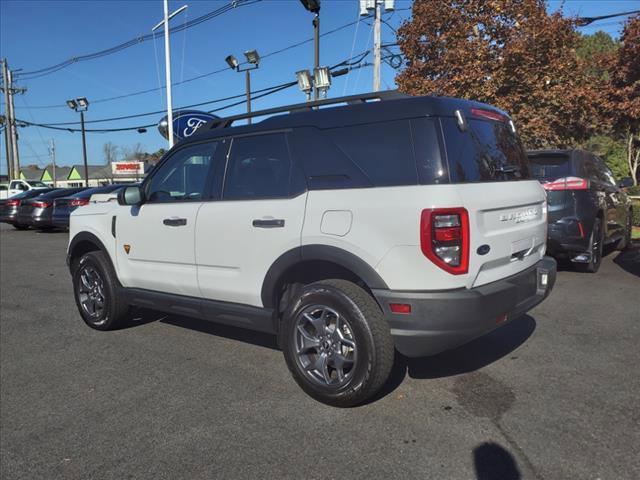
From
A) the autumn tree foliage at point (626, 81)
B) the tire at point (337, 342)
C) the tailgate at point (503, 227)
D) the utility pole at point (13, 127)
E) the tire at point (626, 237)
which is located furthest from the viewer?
the utility pole at point (13, 127)

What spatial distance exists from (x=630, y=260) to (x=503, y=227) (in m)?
6.20

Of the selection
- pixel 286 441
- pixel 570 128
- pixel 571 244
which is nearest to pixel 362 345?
pixel 286 441

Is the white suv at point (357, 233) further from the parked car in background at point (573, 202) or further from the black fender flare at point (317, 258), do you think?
the parked car in background at point (573, 202)

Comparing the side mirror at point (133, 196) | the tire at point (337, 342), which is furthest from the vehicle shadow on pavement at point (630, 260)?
the side mirror at point (133, 196)

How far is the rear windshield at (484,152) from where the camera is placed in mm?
3014

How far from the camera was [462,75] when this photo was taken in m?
11.8

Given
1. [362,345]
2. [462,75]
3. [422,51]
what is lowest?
[362,345]

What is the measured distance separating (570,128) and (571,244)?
8.27 meters

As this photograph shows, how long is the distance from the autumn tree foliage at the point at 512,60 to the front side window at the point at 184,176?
29.7 ft

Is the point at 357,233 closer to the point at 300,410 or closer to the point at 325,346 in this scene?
the point at 325,346

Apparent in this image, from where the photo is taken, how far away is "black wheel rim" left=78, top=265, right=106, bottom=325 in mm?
5078

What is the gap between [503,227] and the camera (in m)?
3.21

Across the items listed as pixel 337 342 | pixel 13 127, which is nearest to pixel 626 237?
pixel 337 342

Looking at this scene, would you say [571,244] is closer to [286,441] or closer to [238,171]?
[238,171]
